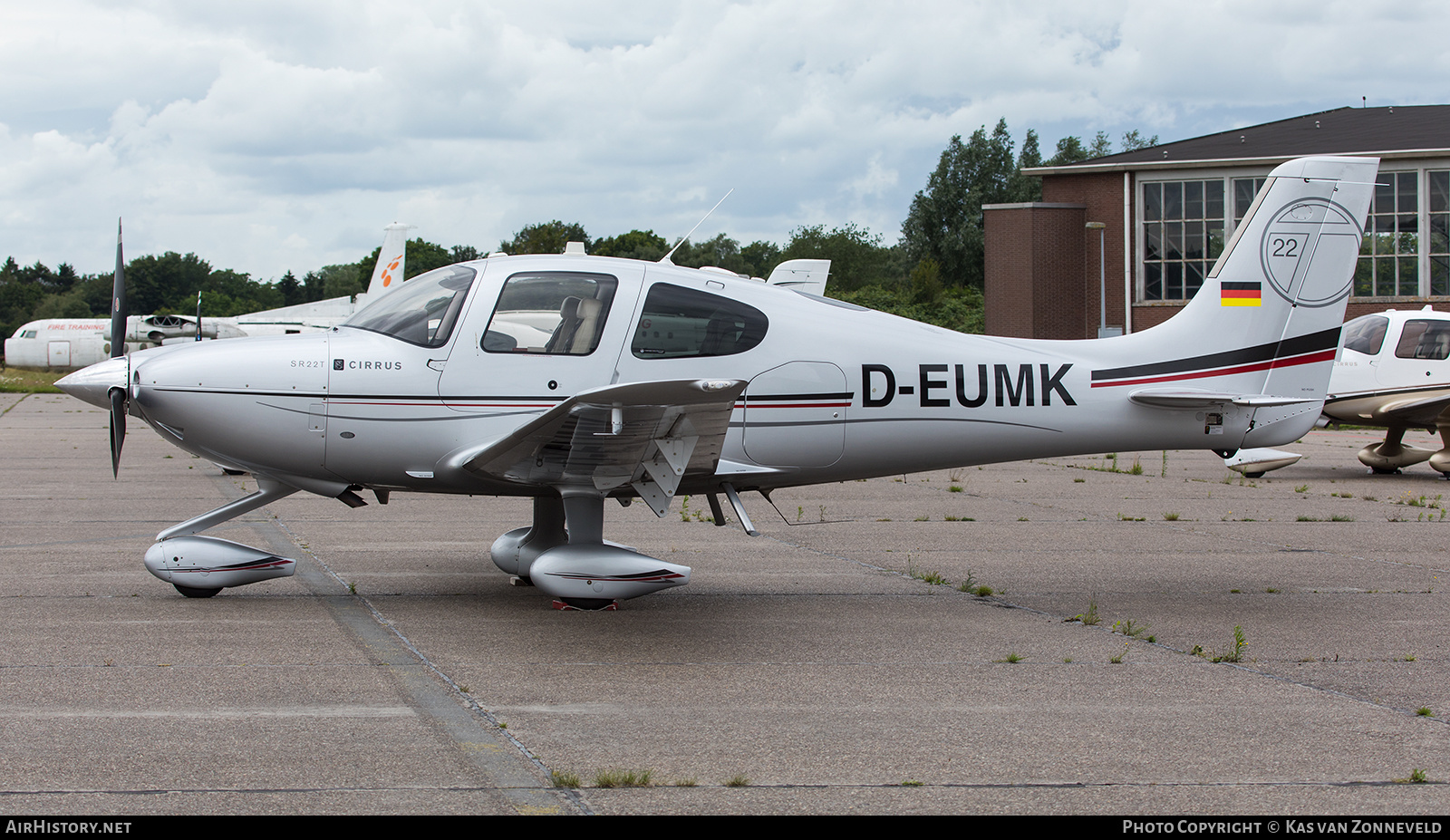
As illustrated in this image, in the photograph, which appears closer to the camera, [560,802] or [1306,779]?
[560,802]

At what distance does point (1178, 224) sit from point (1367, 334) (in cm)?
2839

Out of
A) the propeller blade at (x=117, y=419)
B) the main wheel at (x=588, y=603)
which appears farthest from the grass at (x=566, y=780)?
the propeller blade at (x=117, y=419)

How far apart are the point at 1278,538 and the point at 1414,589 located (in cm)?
270

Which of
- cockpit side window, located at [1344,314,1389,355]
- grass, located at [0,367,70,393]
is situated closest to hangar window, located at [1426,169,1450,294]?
cockpit side window, located at [1344,314,1389,355]

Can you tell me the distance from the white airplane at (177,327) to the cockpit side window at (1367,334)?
1364cm

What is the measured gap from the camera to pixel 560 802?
4.04 m

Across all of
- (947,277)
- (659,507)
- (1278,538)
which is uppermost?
(947,277)

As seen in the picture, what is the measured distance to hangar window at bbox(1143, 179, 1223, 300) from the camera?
141ft

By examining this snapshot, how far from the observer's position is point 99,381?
24.0 ft

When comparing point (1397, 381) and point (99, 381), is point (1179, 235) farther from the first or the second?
point (99, 381)

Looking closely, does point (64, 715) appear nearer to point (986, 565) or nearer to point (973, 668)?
point (973, 668)

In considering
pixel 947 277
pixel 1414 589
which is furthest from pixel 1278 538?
pixel 947 277

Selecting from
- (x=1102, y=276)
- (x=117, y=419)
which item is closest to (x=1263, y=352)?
(x=117, y=419)

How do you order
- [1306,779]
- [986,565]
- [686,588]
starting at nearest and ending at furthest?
[1306,779] → [686,588] → [986,565]
